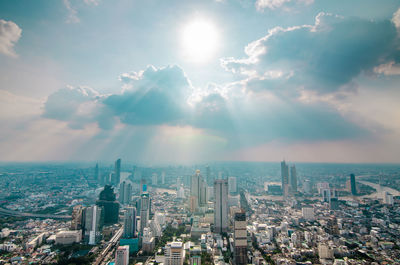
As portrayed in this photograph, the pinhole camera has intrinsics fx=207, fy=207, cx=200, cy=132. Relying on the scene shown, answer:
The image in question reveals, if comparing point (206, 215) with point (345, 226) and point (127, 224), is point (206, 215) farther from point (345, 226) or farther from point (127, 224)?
point (345, 226)

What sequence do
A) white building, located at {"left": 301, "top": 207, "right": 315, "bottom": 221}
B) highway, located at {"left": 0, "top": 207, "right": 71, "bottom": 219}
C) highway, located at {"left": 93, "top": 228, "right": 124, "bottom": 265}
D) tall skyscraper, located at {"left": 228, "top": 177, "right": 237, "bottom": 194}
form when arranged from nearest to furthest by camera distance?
highway, located at {"left": 93, "top": 228, "right": 124, "bottom": 265} → highway, located at {"left": 0, "top": 207, "right": 71, "bottom": 219} → white building, located at {"left": 301, "top": 207, "right": 315, "bottom": 221} → tall skyscraper, located at {"left": 228, "top": 177, "right": 237, "bottom": 194}

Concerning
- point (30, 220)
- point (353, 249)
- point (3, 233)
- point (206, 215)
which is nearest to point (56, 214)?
point (30, 220)

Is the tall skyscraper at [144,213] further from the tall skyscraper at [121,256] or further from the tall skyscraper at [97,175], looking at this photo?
the tall skyscraper at [97,175]

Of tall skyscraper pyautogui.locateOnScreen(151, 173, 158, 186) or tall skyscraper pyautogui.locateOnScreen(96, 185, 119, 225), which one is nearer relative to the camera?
tall skyscraper pyautogui.locateOnScreen(96, 185, 119, 225)

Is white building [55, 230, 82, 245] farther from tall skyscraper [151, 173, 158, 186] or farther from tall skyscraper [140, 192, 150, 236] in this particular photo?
tall skyscraper [151, 173, 158, 186]

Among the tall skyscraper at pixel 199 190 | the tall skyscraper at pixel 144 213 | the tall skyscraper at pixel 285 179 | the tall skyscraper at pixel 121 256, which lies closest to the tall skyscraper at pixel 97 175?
the tall skyscraper at pixel 199 190

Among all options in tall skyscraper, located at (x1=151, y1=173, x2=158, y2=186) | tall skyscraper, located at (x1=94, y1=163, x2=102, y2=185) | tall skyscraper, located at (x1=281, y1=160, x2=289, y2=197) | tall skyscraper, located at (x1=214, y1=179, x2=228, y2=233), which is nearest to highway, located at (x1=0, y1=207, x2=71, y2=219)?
tall skyscraper, located at (x1=214, y1=179, x2=228, y2=233)

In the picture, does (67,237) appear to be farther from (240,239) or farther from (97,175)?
(97,175)
